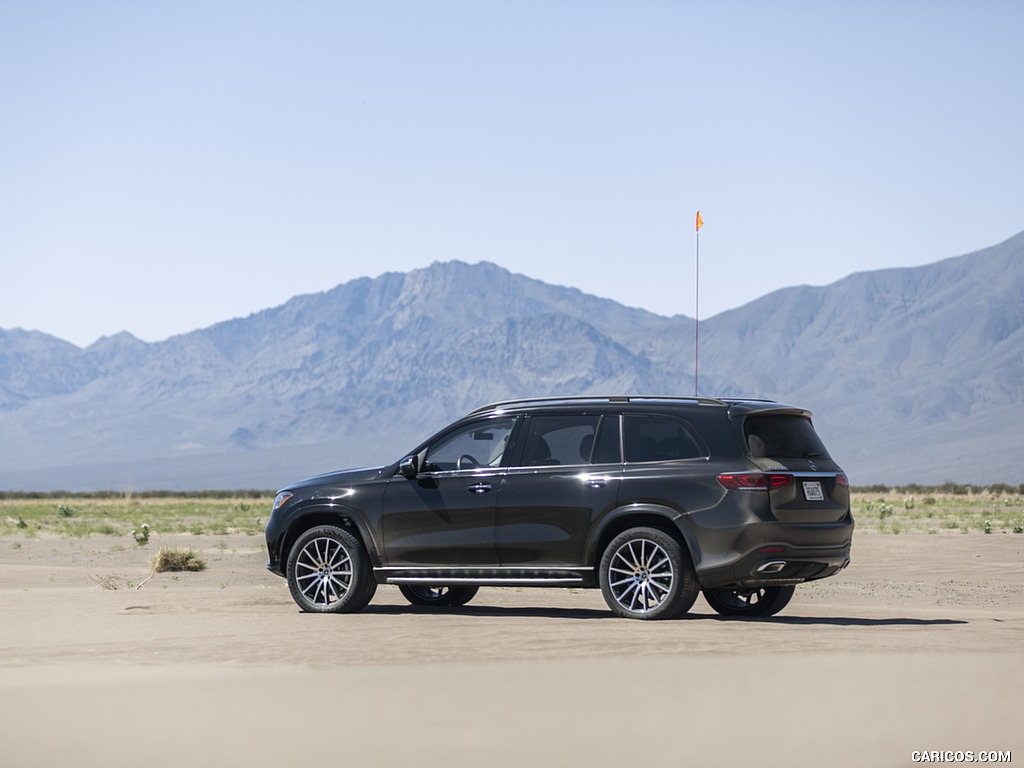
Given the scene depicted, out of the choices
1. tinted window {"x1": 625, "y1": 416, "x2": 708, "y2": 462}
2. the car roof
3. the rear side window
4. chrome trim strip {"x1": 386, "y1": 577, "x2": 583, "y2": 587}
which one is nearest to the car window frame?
tinted window {"x1": 625, "y1": 416, "x2": 708, "y2": 462}

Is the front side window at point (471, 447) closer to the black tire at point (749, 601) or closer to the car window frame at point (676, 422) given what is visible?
the car window frame at point (676, 422)

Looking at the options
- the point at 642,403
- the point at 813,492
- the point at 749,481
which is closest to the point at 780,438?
the point at 813,492

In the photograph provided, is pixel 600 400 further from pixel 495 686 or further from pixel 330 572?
pixel 495 686

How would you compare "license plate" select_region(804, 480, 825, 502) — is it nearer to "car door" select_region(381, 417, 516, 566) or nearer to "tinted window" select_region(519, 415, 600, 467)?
"tinted window" select_region(519, 415, 600, 467)

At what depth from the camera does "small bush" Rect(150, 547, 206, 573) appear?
76.3 ft

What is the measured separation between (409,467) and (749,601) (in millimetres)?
3631

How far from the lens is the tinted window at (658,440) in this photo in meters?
14.3

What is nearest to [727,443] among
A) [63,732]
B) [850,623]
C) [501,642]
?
[850,623]

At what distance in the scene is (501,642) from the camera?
12.2 m

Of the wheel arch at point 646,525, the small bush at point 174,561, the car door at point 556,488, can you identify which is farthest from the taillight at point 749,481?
the small bush at point 174,561

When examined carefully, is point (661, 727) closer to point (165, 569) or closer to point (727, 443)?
point (727, 443)

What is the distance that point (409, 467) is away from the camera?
1510 centimetres

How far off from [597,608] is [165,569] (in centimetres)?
923

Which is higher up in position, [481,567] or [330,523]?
[330,523]
